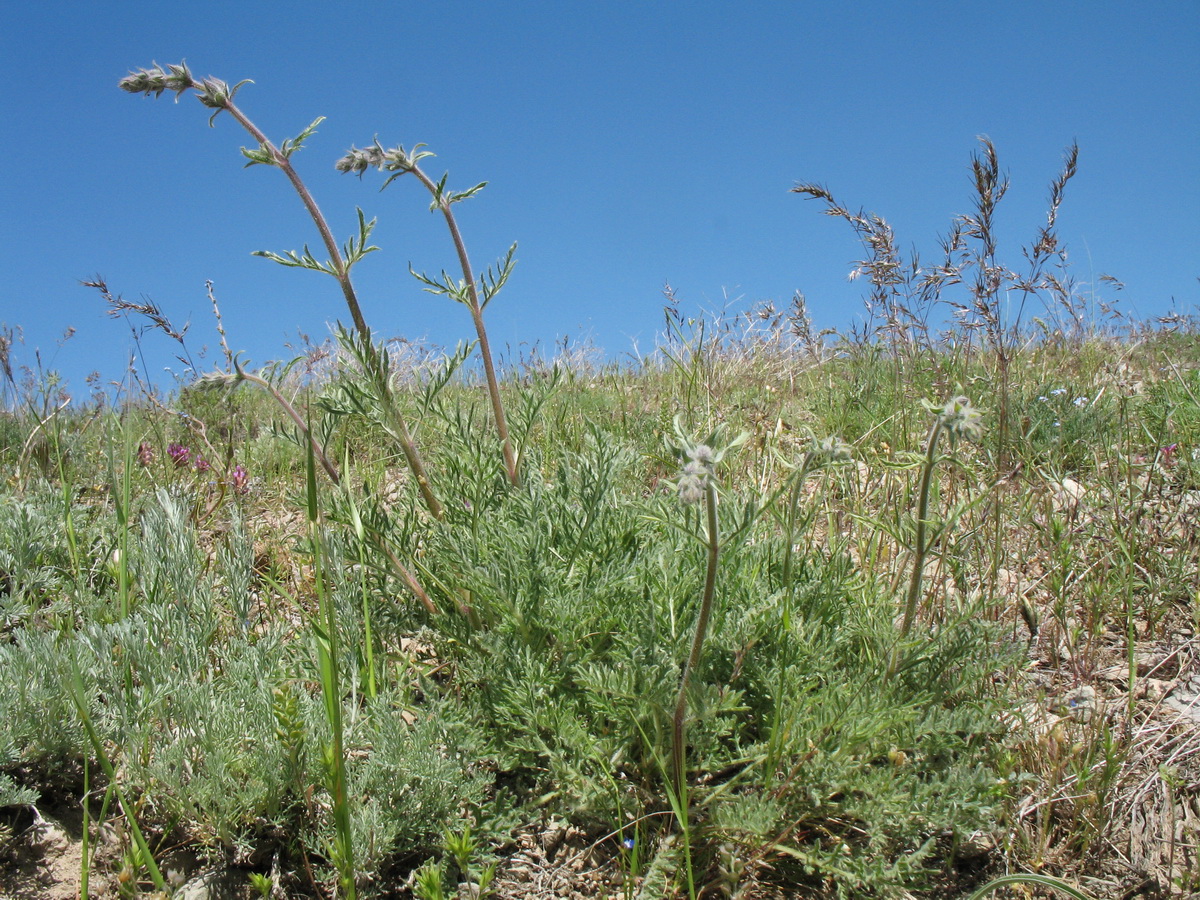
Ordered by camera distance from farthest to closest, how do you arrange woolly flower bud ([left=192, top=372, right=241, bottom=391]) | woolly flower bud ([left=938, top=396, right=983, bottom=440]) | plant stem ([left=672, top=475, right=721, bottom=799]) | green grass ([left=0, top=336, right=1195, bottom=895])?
1. woolly flower bud ([left=192, top=372, right=241, bottom=391])
2. green grass ([left=0, top=336, right=1195, bottom=895])
3. woolly flower bud ([left=938, top=396, right=983, bottom=440])
4. plant stem ([left=672, top=475, right=721, bottom=799])

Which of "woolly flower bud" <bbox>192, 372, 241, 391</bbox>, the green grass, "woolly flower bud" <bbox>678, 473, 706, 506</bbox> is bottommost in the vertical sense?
the green grass

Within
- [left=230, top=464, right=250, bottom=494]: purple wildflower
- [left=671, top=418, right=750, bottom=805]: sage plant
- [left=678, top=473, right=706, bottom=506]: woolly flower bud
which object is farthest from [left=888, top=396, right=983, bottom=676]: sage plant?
[left=230, top=464, right=250, bottom=494]: purple wildflower

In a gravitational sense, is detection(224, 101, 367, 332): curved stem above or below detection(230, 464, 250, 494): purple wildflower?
above

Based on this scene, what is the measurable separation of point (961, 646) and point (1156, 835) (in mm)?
686

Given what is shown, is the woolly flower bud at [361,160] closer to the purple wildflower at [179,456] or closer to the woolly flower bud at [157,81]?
the woolly flower bud at [157,81]

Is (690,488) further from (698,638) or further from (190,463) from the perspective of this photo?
(190,463)

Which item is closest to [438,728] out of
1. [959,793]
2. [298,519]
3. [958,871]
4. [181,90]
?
[959,793]

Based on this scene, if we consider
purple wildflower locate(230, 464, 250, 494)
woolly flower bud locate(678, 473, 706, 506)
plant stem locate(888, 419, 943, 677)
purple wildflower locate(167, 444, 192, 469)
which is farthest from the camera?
purple wildflower locate(167, 444, 192, 469)

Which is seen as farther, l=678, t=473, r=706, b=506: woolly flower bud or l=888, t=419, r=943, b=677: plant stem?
l=888, t=419, r=943, b=677: plant stem

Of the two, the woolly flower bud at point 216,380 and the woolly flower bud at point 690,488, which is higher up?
the woolly flower bud at point 216,380

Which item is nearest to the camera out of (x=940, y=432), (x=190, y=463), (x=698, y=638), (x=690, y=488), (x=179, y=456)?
(x=690, y=488)

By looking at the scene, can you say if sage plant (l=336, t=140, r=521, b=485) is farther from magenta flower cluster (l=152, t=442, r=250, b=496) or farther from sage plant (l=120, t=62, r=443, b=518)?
magenta flower cluster (l=152, t=442, r=250, b=496)

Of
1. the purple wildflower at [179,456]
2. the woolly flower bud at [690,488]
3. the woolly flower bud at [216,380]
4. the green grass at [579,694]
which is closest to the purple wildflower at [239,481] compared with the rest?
the purple wildflower at [179,456]

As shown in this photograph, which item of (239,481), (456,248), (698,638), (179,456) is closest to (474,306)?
(456,248)
